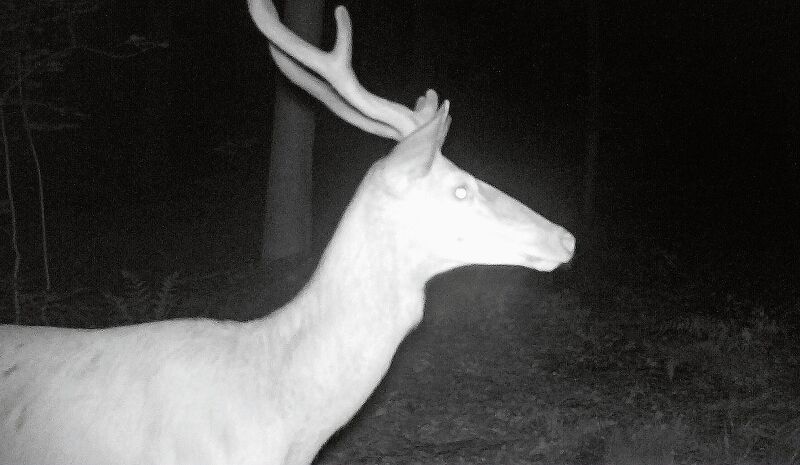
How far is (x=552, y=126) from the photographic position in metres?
23.1

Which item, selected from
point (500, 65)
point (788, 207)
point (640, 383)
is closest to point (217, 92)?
point (500, 65)

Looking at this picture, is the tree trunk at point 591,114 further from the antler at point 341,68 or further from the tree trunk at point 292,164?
the antler at point 341,68

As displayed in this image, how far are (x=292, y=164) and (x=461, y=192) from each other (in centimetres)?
749

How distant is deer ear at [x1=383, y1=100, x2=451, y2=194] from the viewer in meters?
2.40

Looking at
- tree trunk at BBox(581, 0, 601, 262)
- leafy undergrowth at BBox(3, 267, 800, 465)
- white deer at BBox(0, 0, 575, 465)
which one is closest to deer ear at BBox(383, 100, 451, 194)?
white deer at BBox(0, 0, 575, 465)

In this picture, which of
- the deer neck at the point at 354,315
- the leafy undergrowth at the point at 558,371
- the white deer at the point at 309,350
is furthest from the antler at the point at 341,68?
the leafy undergrowth at the point at 558,371

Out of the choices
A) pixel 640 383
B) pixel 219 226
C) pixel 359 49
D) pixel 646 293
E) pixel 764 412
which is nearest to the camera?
pixel 764 412

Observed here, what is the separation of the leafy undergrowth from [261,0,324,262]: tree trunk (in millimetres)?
565

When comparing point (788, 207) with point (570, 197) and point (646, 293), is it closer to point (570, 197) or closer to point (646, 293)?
point (570, 197)

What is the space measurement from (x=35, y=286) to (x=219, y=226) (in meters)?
6.34

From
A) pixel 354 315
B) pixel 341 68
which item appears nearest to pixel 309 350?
pixel 354 315

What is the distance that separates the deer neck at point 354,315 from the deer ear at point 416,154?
15 cm

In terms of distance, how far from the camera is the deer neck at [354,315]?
2.61 meters

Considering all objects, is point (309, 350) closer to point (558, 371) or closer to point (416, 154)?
point (416, 154)
